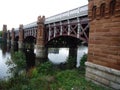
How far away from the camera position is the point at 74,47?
164ft

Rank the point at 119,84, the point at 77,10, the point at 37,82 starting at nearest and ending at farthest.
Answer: the point at 119,84 → the point at 37,82 → the point at 77,10

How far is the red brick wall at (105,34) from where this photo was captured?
10805 mm

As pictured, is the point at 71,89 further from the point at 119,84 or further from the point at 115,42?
the point at 115,42

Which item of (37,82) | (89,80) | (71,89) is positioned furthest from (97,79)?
(37,82)

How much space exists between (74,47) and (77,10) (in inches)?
864

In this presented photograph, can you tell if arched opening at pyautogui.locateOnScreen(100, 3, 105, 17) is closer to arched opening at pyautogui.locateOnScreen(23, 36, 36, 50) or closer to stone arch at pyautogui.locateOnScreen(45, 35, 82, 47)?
stone arch at pyautogui.locateOnScreen(45, 35, 82, 47)

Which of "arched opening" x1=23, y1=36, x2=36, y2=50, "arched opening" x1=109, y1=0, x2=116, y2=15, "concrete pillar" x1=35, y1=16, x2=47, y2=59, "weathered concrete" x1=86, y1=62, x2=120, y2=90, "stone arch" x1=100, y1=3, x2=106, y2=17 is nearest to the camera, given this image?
"weathered concrete" x1=86, y1=62, x2=120, y2=90

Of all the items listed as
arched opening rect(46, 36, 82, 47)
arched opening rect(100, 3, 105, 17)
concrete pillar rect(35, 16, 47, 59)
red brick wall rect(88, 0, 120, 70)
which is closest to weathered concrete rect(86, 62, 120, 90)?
red brick wall rect(88, 0, 120, 70)

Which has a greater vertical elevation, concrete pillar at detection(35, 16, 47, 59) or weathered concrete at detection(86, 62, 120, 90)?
concrete pillar at detection(35, 16, 47, 59)

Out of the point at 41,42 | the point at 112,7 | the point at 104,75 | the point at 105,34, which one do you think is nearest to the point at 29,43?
the point at 41,42

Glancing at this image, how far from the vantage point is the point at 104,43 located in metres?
11.8

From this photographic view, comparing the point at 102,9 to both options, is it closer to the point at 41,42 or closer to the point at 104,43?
the point at 104,43

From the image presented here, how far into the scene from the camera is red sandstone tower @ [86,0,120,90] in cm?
1075

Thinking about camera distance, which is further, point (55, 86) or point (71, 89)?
point (55, 86)
